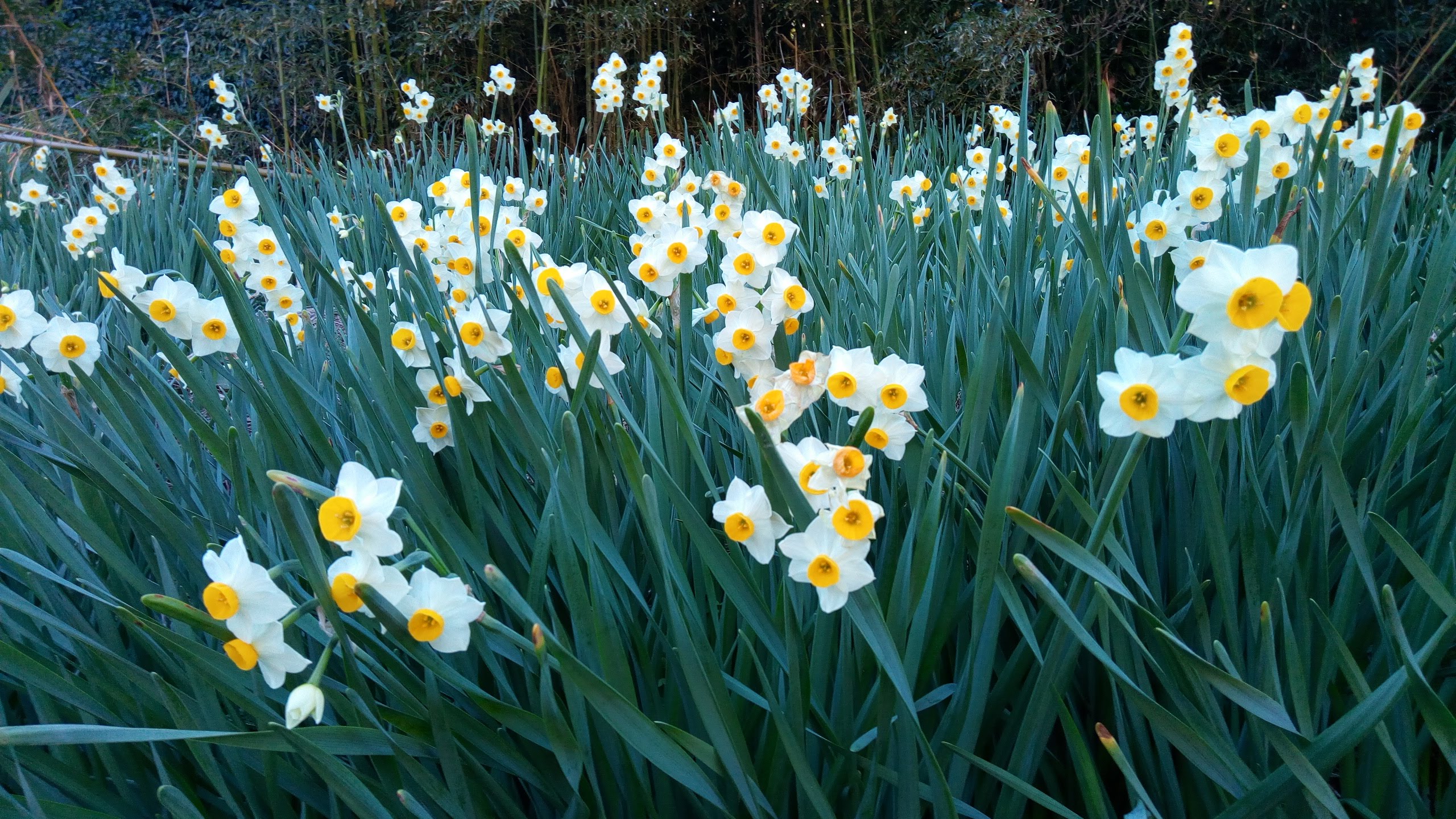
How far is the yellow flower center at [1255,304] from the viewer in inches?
19.9

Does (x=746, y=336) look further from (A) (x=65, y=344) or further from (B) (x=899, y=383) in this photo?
(A) (x=65, y=344)

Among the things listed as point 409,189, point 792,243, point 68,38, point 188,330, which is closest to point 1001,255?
point 792,243

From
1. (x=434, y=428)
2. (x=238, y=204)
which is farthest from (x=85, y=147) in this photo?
(x=434, y=428)

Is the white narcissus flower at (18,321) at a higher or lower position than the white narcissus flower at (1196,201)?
higher

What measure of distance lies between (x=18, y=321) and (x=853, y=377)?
959 millimetres

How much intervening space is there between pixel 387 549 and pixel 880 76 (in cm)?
601

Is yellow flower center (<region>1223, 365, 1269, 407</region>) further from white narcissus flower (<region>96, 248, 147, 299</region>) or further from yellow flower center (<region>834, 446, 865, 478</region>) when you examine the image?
white narcissus flower (<region>96, 248, 147, 299</region>)

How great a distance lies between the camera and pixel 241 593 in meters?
0.57

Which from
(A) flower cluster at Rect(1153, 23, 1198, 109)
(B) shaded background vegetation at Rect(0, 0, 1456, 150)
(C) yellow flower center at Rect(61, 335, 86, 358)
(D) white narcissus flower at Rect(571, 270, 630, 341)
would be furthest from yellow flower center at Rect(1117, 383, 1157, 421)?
(B) shaded background vegetation at Rect(0, 0, 1456, 150)

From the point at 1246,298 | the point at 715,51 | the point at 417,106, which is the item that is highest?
the point at 1246,298

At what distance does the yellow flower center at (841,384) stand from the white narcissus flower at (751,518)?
11cm

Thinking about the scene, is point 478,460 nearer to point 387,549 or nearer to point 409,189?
point 387,549

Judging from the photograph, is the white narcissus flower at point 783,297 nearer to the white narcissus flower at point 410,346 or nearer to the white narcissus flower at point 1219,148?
the white narcissus flower at point 410,346

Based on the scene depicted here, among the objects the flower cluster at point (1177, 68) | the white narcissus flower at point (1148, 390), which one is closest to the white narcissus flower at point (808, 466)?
the white narcissus flower at point (1148, 390)
